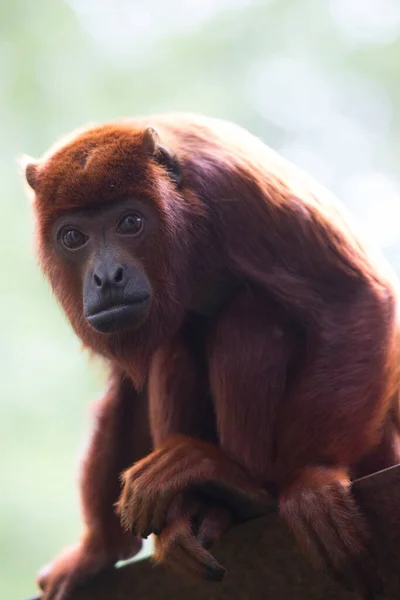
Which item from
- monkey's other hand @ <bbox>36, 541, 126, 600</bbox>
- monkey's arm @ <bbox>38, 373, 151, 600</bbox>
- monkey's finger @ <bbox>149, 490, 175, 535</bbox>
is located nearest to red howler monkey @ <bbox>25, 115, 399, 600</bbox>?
monkey's finger @ <bbox>149, 490, 175, 535</bbox>

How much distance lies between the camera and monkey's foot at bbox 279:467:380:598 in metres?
2.07

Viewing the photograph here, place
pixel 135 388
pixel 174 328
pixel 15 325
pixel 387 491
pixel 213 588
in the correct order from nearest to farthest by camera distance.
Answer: pixel 387 491 < pixel 213 588 < pixel 174 328 < pixel 135 388 < pixel 15 325

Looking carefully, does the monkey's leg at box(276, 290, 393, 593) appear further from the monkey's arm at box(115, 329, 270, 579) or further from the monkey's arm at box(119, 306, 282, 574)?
the monkey's arm at box(115, 329, 270, 579)

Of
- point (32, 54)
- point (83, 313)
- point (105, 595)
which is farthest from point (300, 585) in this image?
point (32, 54)

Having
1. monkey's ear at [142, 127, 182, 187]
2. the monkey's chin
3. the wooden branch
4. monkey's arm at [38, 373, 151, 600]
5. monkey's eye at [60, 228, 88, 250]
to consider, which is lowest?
the wooden branch

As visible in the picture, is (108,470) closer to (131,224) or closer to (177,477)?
(177,477)

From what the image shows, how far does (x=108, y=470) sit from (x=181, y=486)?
2.40 ft

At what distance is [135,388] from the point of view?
9.82 ft

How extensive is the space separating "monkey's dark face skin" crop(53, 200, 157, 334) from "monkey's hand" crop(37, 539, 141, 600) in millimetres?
911

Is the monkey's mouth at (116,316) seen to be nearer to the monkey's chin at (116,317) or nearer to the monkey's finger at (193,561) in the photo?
the monkey's chin at (116,317)

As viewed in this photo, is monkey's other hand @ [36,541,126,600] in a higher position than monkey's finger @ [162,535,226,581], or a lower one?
higher

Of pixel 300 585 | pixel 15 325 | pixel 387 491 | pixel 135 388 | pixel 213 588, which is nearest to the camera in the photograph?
pixel 387 491

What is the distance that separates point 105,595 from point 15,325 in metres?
3.19

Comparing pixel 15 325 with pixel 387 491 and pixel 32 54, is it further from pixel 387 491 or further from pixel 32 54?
pixel 387 491
